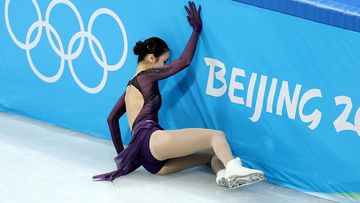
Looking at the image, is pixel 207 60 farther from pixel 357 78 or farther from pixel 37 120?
pixel 37 120

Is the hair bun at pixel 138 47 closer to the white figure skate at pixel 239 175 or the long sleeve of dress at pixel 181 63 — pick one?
the long sleeve of dress at pixel 181 63

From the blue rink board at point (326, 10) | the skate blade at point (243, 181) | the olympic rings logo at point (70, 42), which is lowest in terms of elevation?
the skate blade at point (243, 181)

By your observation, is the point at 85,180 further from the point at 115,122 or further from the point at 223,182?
the point at 223,182

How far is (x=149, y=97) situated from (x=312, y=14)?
1.45 meters

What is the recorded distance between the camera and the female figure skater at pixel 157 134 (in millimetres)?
6391

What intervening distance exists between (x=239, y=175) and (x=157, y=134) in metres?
0.79

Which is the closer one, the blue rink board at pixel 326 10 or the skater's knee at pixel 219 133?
the blue rink board at pixel 326 10

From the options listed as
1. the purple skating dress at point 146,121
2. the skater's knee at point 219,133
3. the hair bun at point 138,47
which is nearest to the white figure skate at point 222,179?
the skater's knee at point 219,133

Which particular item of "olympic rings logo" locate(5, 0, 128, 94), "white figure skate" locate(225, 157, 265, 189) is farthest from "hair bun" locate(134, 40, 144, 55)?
"white figure skate" locate(225, 157, 265, 189)

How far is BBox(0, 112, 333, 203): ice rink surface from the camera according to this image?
6.23m

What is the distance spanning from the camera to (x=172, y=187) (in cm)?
645

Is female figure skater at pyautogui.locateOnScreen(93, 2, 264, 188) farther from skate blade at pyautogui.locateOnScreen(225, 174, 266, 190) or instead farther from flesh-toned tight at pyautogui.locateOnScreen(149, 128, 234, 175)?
skate blade at pyautogui.locateOnScreen(225, 174, 266, 190)

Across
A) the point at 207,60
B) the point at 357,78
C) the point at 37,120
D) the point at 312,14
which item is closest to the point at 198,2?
the point at 207,60

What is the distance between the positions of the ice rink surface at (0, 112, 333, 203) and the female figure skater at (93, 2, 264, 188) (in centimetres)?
11
